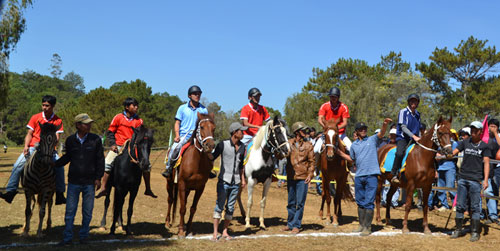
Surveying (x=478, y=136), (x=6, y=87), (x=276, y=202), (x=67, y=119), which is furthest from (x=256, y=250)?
(x=67, y=119)

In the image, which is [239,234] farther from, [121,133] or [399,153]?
[399,153]

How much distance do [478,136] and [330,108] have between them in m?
3.64

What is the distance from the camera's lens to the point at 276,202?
54.1ft

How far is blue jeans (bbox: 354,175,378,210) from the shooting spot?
9797 mm

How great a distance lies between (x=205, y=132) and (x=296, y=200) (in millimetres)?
3047

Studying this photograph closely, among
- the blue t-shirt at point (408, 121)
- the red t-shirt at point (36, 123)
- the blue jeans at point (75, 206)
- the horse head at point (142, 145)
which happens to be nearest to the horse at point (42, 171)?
the red t-shirt at point (36, 123)

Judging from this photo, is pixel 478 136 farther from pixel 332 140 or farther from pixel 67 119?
pixel 67 119

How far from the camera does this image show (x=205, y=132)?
28.1 feet

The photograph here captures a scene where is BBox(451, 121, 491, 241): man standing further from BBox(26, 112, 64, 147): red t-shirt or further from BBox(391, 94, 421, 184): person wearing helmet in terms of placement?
A: BBox(26, 112, 64, 147): red t-shirt

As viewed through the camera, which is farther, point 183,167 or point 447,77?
point 447,77

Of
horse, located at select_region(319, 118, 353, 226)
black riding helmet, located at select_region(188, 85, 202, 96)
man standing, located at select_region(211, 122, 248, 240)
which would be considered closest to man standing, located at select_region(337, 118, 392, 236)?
horse, located at select_region(319, 118, 353, 226)

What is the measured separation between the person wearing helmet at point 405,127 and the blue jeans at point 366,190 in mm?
1167

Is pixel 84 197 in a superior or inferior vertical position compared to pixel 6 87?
inferior

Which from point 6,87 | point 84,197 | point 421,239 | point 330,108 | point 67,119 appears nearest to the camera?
point 84,197
